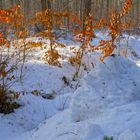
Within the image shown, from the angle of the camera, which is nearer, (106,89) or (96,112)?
(96,112)

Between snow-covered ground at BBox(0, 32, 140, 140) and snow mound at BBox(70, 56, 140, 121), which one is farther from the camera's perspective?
snow mound at BBox(70, 56, 140, 121)

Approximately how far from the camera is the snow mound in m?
5.48

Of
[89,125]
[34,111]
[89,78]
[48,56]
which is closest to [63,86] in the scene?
[48,56]

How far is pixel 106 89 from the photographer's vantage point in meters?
5.64

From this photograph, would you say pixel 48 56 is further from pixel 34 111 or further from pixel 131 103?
pixel 131 103

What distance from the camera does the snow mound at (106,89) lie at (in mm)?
5484

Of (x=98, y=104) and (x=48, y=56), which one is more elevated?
(x=98, y=104)

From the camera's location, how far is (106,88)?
566 cm

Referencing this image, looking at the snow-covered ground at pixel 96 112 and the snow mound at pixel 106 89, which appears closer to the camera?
the snow-covered ground at pixel 96 112

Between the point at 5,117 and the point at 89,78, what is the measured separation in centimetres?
275

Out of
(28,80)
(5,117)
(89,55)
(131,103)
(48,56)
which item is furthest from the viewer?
(89,55)

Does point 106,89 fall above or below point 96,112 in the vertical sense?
above

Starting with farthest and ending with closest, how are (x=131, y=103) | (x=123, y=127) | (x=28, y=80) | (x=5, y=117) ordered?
(x=28, y=80) < (x=5, y=117) < (x=131, y=103) < (x=123, y=127)

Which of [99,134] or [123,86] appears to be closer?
[99,134]
